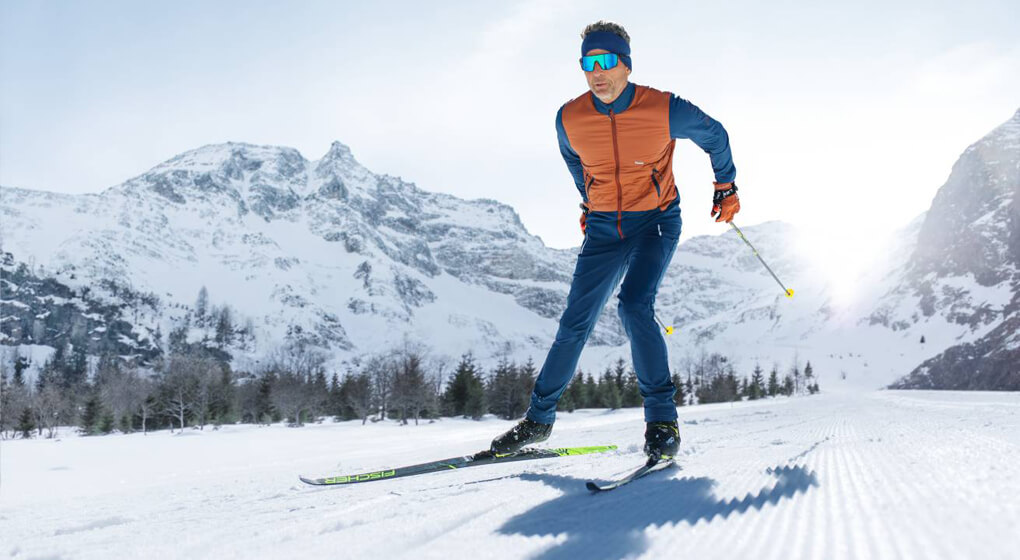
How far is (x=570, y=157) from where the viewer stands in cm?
355

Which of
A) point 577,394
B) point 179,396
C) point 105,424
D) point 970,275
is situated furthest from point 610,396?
point 970,275

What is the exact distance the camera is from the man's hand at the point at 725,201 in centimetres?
344

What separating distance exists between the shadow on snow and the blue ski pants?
0.96 meters

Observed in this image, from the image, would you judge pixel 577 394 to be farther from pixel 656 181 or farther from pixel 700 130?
pixel 700 130

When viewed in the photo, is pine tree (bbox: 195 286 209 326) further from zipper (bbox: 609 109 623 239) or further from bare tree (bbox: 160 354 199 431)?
zipper (bbox: 609 109 623 239)

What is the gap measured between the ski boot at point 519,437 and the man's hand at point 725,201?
163cm

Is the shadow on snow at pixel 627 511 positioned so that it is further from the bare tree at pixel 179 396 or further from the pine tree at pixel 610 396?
the pine tree at pixel 610 396

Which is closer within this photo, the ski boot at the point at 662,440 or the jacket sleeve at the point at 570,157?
the ski boot at the point at 662,440

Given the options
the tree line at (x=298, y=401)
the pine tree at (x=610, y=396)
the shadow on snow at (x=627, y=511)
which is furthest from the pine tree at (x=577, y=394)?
the shadow on snow at (x=627, y=511)

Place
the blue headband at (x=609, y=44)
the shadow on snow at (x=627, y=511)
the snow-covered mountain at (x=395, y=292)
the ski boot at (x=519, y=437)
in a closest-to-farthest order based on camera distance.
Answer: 1. the shadow on snow at (x=627, y=511)
2. the blue headband at (x=609, y=44)
3. the ski boot at (x=519, y=437)
4. the snow-covered mountain at (x=395, y=292)

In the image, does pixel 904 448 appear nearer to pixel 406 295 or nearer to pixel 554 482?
pixel 554 482

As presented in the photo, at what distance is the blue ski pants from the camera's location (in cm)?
294

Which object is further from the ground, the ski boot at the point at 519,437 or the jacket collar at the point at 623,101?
the jacket collar at the point at 623,101

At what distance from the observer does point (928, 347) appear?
121 m
